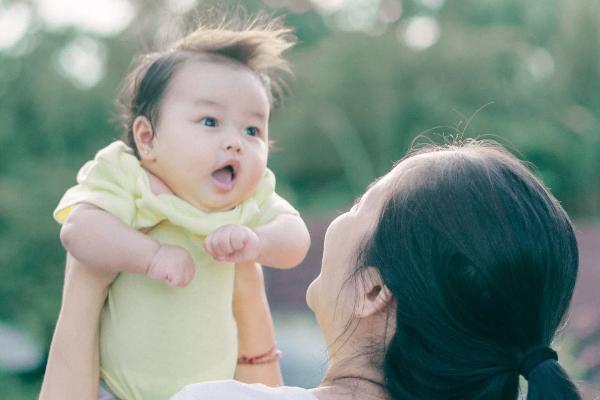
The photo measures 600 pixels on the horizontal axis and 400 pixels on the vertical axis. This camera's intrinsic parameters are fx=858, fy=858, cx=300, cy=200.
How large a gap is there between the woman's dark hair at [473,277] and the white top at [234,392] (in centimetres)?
17

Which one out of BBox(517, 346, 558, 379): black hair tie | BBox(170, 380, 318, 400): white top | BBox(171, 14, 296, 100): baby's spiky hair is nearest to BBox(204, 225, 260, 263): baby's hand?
BBox(170, 380, 318, 400): white top

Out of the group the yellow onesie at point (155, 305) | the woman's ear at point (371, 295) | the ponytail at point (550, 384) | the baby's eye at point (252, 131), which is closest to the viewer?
the ponytail at point (550, 384)

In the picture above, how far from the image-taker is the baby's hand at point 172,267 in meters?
1.65

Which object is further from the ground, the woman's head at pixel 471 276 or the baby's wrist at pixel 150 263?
the baby's wrist at pixel 150 263

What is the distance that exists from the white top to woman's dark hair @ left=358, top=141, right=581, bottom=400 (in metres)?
0.17

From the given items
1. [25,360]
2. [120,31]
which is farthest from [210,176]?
[120,31]

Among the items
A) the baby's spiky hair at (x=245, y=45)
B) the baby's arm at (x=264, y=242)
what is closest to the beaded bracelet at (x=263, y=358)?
the baby's arm at (x=264, y=242)

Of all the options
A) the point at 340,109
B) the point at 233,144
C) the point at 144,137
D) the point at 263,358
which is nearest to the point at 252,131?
the point at 233,144

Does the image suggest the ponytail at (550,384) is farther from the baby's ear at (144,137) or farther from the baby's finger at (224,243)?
the baby's ear at (144,137)

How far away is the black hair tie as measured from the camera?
1406mm

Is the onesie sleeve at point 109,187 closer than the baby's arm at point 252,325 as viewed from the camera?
Yes

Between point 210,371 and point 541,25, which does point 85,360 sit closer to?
point 210,371

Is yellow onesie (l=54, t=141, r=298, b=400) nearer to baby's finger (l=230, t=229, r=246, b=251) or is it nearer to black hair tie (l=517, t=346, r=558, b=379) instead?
baby's finger (l=230, t=229, r=246, b=251)

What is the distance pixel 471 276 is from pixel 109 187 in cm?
78
